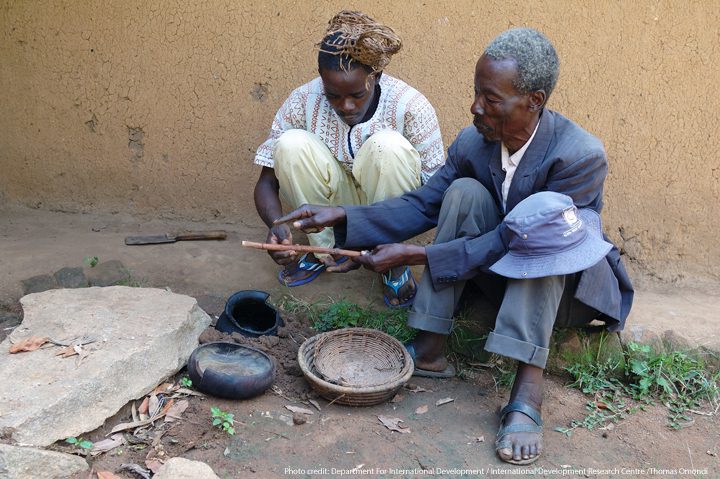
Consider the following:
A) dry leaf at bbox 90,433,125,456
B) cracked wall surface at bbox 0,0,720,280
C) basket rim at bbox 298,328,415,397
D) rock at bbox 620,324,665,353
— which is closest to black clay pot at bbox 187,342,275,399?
basket rim at bbox 298,328,415,397

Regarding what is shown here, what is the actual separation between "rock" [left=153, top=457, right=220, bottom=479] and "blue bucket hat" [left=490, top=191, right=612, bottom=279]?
3.78 ft

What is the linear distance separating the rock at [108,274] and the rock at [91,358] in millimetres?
408

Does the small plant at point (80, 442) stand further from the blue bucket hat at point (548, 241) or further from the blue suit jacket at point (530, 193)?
the blue bucket hat at point (548, 241)

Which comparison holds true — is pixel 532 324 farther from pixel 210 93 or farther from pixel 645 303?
pixel 210 93

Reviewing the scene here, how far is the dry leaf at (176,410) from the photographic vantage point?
2.52m

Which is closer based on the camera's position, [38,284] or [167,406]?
[167,406]

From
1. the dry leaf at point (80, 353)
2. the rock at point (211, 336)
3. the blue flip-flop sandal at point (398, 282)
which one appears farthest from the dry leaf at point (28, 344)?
the blue flip-flop sandal at point (398, 282)

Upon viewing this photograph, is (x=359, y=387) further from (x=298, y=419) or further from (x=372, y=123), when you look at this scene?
(x=372, y=123)

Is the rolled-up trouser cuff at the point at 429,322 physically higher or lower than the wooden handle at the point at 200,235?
higher

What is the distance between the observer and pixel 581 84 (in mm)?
3619

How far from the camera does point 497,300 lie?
2936mm

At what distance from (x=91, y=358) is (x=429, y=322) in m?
1.22

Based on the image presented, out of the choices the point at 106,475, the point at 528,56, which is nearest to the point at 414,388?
the point at 106,475

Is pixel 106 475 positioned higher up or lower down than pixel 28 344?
lower down
